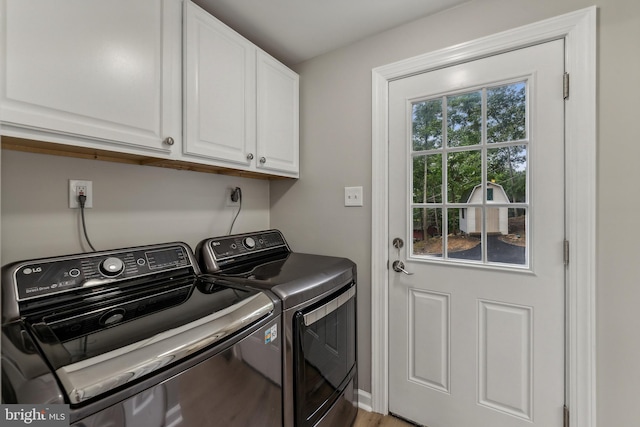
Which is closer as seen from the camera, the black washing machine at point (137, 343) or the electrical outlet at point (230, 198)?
the black washing machine at point (137, 343)

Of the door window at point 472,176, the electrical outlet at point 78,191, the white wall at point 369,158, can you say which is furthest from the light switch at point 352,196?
the electrical outlet at point 78,191

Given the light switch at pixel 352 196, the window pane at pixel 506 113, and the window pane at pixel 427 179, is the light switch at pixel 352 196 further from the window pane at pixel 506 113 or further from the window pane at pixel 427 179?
the window pane at pixel 506 113

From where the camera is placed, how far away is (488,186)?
1.43m

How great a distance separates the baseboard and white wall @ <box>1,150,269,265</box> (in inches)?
52.8

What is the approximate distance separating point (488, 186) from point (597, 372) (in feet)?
2.96

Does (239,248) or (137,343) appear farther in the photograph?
(239,248)

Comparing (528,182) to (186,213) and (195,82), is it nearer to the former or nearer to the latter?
(195,82)

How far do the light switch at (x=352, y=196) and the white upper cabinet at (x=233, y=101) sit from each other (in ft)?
1.36

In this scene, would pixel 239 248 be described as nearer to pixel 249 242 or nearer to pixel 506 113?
pixel 249 242

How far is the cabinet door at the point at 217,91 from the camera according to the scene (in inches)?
49.4

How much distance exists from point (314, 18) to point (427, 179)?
3.55ft

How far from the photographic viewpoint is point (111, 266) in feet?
3.55

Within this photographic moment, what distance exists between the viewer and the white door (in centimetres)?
130

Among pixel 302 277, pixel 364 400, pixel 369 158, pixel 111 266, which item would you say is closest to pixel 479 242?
pixel 369 158
